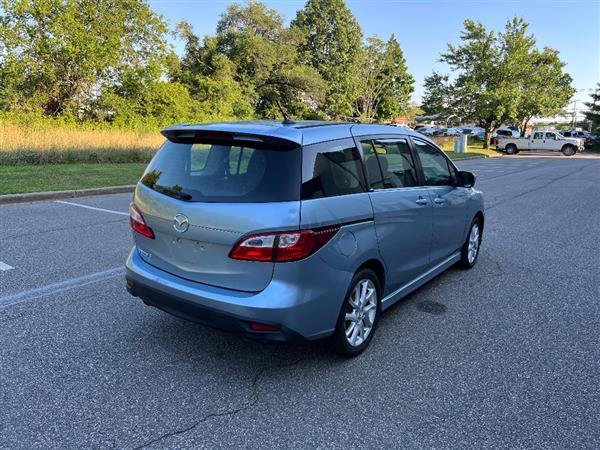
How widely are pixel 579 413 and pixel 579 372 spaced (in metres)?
0.56

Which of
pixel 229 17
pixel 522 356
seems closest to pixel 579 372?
pixel 522 356

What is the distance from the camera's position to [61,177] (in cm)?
1123

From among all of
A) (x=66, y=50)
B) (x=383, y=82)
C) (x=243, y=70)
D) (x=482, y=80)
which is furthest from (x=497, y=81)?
(x=66, y=50)

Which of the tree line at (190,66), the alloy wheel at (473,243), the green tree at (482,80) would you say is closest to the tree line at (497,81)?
the green tree at (482,80)

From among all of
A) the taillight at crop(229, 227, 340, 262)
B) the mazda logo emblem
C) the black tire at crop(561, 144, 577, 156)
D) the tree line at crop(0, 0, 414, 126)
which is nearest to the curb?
the mazda logo emblem

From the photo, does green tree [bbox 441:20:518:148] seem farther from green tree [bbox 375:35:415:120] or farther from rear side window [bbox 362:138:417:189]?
rear side window [bbox 362:138:417:189]

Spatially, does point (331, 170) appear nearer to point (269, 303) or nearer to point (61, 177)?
point (269, 303)

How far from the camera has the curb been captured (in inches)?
340

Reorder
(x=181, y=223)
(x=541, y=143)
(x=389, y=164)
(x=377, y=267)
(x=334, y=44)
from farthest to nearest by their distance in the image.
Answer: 1. (x=334, y=44)
2. (x=541, y=143)
3. (x=389, y=164)
4. (x=377, y=267)
5. (x=181, y=223)

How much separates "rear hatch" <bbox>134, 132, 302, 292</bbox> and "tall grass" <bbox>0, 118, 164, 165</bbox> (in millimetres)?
12553

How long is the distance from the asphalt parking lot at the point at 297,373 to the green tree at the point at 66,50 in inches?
779

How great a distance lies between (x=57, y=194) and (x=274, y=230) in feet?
27.3

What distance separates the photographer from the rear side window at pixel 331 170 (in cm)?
285

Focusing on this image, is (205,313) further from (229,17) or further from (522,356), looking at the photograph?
(229,17)
